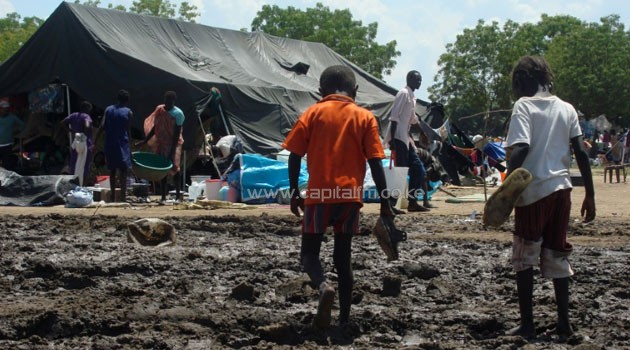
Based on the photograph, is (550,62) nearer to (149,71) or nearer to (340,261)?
(149,71)

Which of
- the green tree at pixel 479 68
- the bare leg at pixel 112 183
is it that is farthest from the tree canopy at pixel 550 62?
the bare leg at pixel 112 183

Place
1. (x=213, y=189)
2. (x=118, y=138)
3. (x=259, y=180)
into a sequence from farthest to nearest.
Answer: (x=213, y=189) → (x=259, y=180) → (x=118, y=138)

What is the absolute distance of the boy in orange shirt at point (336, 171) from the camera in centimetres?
573

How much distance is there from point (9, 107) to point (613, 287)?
16.6 m

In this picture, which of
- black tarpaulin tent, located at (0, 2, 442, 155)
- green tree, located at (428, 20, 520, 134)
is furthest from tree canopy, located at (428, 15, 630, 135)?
black tarpaulin tent, located at (0, 2, 442, 155)

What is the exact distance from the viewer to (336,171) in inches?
225

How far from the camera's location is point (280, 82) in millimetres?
23781

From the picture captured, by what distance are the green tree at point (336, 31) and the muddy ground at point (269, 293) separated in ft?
207

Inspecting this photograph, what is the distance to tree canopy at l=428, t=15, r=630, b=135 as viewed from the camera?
207ft

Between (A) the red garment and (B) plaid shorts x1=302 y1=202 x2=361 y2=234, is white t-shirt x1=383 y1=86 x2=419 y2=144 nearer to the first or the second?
(A) the red garment

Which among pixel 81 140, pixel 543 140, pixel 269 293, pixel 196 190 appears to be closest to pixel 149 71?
pixel 81 140

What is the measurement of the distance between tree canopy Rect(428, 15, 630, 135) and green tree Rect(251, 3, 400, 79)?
4442 mm

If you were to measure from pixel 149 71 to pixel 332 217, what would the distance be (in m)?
15.0

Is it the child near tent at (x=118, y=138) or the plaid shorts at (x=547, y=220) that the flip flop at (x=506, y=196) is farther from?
the child near tent at (x=118, y=138)
